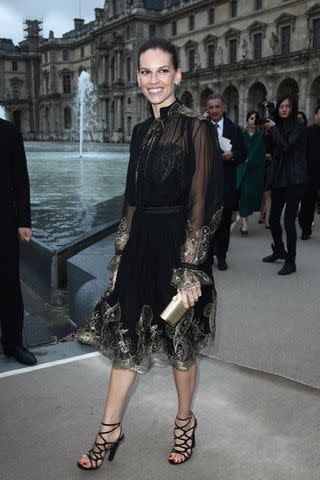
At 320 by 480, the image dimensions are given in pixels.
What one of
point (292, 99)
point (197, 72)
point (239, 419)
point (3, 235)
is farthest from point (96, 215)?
point (197, 72)

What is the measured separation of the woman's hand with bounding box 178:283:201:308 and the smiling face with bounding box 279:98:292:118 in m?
3.99

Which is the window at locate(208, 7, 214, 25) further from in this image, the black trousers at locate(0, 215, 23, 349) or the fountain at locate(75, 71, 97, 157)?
the black trousers at locate(0, 215, 23, 349)

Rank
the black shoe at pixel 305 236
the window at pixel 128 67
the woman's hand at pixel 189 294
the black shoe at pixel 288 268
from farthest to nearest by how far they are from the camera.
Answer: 1. the window at pixel 128 67
2. the black shoe at pixel 305 236
3. the black shoe at pixel 288 268
4. the woman's hand at pixel 189 294

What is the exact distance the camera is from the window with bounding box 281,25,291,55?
1606 inches

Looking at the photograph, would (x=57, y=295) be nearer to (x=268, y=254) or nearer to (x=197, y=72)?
(x=268, y=254)

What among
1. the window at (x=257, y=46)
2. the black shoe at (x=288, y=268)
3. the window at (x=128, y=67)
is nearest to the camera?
the black shoe at (x=288, y=268)

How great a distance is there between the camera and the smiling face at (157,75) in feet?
7.30

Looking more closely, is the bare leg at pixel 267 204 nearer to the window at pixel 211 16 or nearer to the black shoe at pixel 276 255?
the black shoe at pixel 276 255

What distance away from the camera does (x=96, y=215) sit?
7699mm

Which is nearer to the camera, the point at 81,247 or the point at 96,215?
the point at 81,247

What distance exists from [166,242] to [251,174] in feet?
18.8

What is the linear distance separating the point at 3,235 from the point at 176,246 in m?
1.66

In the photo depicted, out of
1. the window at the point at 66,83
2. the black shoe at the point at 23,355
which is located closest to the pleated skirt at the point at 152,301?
the black shoe at the point at 23,355

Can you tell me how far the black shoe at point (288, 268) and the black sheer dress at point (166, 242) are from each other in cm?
345
